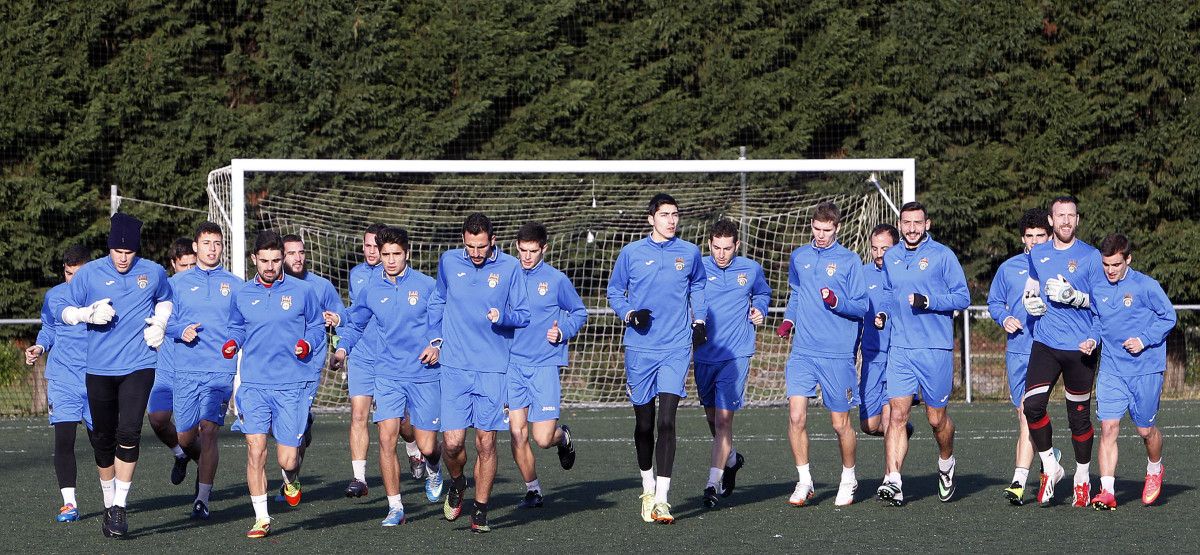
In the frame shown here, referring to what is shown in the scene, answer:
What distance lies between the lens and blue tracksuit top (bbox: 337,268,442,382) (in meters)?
9.83

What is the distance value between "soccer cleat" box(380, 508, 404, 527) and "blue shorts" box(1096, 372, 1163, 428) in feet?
14.7

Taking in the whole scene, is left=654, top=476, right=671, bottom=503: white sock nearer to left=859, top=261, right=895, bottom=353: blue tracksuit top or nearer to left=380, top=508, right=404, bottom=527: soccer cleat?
left=380, top=508, right=404, bottom=527: soccer cleat

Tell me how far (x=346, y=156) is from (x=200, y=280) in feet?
36.5

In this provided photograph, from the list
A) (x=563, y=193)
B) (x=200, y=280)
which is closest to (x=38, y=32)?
(x=563, y=193)

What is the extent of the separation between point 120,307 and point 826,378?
4553 mm

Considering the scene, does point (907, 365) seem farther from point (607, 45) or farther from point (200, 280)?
point (607, 45)

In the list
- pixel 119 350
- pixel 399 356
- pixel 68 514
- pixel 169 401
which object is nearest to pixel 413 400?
pixel 399 356

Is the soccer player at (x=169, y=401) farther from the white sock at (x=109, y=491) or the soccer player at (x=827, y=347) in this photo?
the soccer player at (x=827, y=347)

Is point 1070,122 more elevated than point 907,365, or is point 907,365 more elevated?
point 1070,122

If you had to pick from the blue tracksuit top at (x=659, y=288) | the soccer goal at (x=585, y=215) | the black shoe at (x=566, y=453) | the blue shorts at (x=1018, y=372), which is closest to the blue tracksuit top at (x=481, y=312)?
the blue tracksuit top at (x=659, y=288)

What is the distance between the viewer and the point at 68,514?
9.87 m

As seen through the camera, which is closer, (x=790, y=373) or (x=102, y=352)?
(x=102, y=352)

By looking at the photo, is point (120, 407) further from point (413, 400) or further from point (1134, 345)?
point (1134, 345)

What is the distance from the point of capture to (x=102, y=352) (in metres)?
9.07
